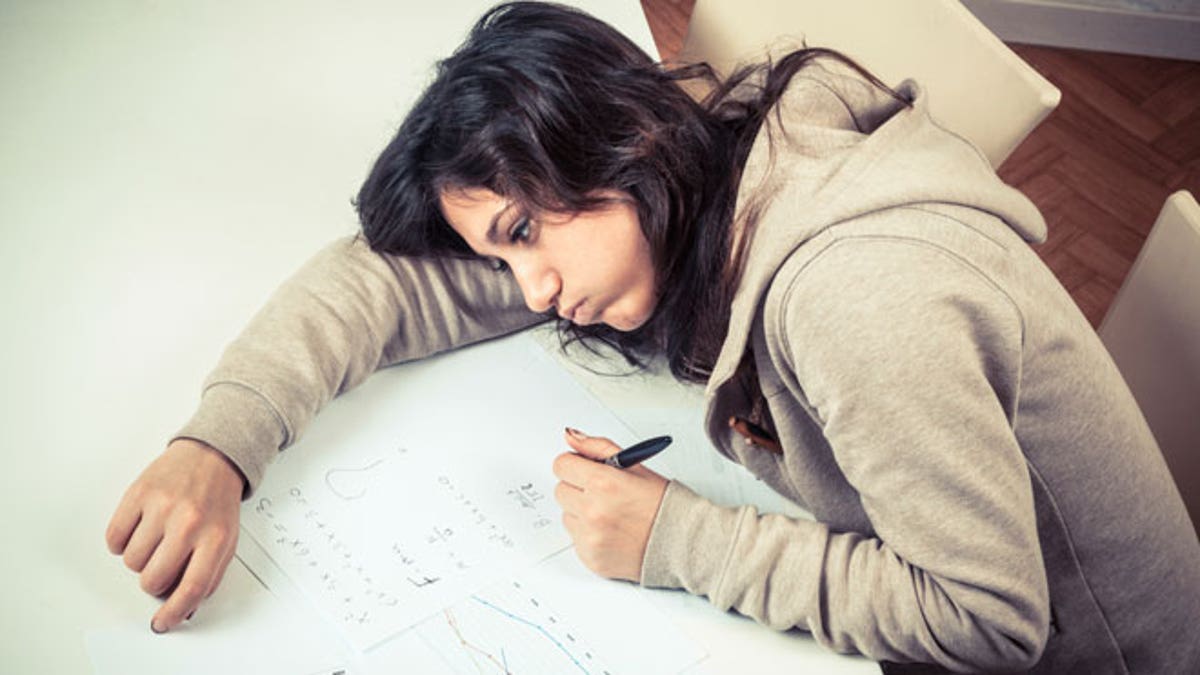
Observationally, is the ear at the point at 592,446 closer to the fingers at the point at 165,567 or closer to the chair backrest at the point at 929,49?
the fingers at the point at 165,567

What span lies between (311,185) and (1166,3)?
2104 millimetres

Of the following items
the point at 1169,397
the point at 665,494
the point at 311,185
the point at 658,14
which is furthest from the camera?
the point at 658,14

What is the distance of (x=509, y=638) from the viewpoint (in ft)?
2.62

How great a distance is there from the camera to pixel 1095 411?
2.75ft

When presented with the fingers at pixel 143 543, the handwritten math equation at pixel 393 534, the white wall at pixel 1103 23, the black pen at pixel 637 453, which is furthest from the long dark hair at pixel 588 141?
the white wall at pixel 1103 23

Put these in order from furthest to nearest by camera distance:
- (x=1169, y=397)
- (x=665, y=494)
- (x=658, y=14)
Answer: (x=658, y=14)
(x=1169, y=397)
(x=665, y=494)

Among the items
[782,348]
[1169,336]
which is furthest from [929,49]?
[782,348]

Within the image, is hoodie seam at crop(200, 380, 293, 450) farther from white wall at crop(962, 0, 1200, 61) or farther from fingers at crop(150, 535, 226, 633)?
white wall at crop(962, 0, 1200, 61)

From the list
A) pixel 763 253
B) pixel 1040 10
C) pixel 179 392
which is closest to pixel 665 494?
→ pixel 763 253

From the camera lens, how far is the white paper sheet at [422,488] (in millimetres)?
822

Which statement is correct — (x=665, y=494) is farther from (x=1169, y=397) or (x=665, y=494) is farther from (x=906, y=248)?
(x=1169, y=397)

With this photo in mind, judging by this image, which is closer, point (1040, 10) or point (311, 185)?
point (311, 185)

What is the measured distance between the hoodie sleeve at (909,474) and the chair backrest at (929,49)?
368 millimetres

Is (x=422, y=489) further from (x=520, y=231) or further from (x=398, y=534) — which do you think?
(x=520, y=231)
